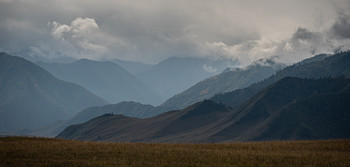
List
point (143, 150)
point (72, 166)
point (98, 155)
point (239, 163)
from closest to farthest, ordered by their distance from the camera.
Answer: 1. point (72, 166)
2. point (239, 163)
3. point (98, 155)
4. point (143, 150)

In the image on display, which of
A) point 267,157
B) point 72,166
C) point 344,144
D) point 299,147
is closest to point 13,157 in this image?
point 72,166

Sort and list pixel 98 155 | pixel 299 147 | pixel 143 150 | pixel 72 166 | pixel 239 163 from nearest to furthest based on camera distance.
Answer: pixel 72 166, pixel 239 163, pixel 98 155, pixel 143 150, pixel 299 147

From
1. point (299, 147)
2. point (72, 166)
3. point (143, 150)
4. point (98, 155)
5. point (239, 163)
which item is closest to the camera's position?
point (72, 166)

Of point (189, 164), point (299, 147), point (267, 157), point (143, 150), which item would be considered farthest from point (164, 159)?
point (299, 147)

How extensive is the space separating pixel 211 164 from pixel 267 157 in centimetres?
727

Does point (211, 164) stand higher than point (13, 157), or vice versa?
point (13, 157)

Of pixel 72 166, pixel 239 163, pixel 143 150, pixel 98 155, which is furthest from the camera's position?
pixel 143 150

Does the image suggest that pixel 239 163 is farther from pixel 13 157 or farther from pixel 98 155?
pixel 13 157

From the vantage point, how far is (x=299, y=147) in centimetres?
4194

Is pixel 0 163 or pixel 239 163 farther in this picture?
pixel 239 163

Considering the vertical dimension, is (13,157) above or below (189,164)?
above

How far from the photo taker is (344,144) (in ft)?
139

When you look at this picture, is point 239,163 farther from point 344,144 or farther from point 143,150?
point 344,144

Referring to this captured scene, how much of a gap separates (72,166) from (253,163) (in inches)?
650
